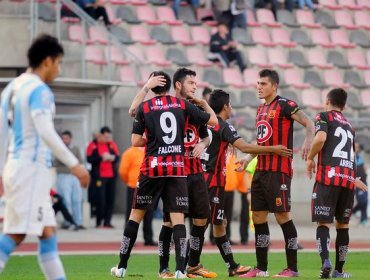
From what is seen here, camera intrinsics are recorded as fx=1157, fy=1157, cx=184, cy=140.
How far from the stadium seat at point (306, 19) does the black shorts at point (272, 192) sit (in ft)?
62.9

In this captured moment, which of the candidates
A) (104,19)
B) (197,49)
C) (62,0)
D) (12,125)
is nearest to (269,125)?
(12,125)

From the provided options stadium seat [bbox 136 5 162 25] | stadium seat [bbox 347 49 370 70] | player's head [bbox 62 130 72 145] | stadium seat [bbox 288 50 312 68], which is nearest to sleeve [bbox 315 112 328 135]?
player's head [bbox 62 130 72 145]

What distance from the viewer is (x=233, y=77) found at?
29109 millimetres

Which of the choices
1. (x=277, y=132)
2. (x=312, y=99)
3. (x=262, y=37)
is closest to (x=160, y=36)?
(x=262, y=37)

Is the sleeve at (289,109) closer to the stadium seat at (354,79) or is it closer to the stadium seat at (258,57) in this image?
the stadium seat at (258,57)

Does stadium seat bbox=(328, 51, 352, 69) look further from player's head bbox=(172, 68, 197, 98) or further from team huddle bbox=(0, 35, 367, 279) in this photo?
player's head bbox=(172, 68, 197, 98)

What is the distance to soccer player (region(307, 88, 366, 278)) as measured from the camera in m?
12.8

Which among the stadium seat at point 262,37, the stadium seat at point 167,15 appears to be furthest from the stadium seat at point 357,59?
the stadium seat at point 167,15

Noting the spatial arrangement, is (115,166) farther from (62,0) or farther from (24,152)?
(24,152)

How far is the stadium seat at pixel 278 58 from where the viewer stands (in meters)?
30.4

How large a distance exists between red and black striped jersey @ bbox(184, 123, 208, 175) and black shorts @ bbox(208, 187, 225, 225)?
→ 31.2 inches

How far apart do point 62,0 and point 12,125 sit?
50.1 feet

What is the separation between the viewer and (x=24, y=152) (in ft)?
29.4

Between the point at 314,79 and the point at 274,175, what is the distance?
18.1 m
